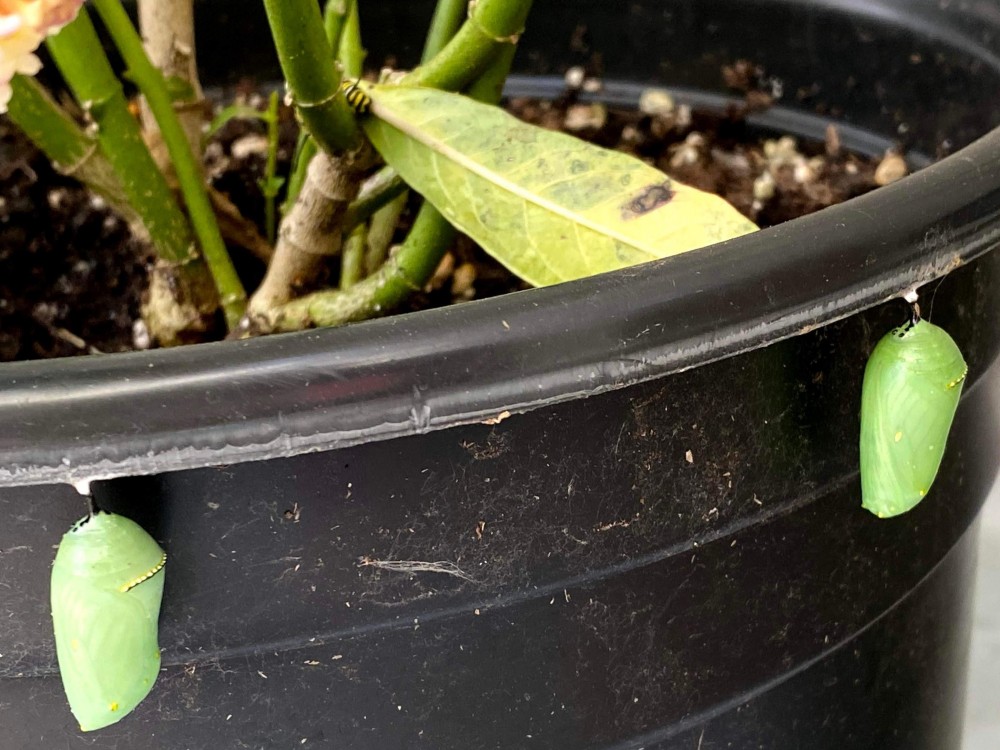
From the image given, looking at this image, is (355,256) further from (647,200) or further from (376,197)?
(647,200)

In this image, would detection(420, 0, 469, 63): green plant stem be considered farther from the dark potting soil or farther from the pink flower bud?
the pink flower bud

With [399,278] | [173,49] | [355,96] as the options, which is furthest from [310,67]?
[173,49]

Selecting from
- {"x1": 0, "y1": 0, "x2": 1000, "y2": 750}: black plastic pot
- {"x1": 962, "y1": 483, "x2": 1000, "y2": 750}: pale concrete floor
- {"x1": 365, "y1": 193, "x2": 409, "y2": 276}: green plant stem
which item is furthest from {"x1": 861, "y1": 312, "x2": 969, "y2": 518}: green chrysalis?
{"x1": 962, "y1": 483, "x2": 1000, "y2": 750}: pale concrete floor

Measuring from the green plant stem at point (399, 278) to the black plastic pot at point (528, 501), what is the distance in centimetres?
20

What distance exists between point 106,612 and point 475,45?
31cm

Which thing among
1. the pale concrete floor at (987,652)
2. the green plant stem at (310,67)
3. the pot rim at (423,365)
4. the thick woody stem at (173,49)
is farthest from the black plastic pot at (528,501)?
the pale concrete floor at (987,652)

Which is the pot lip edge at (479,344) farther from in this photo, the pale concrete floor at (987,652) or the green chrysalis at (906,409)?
the pale concrete floor at (987,652)

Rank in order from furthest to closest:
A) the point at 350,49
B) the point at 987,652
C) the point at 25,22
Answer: the point at 987,652 → the point at 350,49 → the point at 25,22

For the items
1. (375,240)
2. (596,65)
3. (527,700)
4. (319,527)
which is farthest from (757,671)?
(596,65)

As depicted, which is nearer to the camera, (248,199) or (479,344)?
(479,344)

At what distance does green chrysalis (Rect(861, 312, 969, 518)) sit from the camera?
44 cm

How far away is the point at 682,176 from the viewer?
0.83 meters

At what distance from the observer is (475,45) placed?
0.53 metres

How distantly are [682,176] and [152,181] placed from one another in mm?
411
